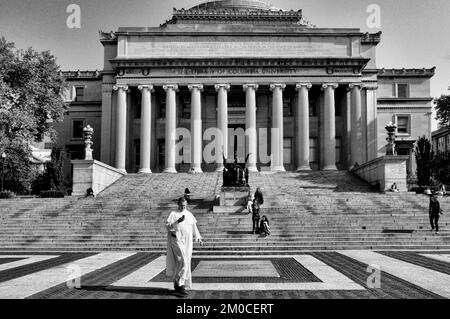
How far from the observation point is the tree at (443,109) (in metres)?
50.7

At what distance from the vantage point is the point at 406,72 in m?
60.5

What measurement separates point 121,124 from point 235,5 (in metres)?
24.5

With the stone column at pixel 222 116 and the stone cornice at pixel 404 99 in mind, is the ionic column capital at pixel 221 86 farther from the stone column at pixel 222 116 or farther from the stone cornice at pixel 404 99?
the stone cornice at pixel 404 99

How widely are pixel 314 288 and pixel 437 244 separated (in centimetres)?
1253

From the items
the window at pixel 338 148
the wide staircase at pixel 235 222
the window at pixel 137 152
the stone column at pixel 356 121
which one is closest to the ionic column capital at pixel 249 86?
the stone column at pixel 356 121

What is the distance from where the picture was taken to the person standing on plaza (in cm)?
1034

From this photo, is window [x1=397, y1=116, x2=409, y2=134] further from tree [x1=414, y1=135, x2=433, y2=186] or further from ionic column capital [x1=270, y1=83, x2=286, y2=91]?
ionic column capital [x1=270, y1=83, x2=286, y2=91]

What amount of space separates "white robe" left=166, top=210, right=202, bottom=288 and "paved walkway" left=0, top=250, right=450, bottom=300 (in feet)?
1.30

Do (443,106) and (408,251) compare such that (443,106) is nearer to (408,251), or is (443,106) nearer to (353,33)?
(353,33)

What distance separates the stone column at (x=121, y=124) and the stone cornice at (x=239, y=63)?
1.84 meters

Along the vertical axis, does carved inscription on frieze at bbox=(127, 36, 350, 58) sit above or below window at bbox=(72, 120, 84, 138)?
above

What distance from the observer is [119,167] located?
4922cm

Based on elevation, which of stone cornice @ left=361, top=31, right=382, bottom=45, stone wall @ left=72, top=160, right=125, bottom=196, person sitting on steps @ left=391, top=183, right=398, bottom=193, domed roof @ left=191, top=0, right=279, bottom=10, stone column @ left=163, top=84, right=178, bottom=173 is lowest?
person sitting on steps @ left=391, top=183, right=398, bottom=193

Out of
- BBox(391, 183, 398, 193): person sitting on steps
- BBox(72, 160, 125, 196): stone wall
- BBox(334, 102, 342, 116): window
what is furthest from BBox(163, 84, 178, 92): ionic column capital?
BBox(391, 183, 398, 193): person sitting on steps
